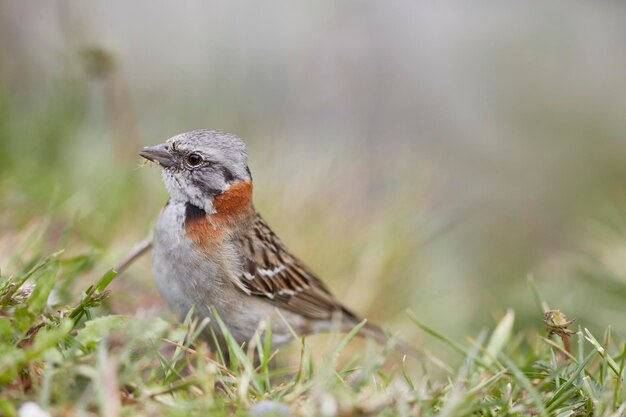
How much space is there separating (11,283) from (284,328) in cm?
159

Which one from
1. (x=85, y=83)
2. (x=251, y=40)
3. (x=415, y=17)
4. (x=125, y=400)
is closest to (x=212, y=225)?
(x=125, y=400)

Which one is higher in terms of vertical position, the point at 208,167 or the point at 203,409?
the point at 208,167

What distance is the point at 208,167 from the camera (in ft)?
→ 13.4

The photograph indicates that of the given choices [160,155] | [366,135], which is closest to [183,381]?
[160,155]

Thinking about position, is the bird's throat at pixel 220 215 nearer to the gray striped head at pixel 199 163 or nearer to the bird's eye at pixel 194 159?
the gray striped head at pixel 199 163

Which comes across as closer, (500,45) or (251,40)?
(251,40)

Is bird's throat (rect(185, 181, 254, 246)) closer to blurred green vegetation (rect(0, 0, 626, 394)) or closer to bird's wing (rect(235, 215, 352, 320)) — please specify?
bird's wing (rect(235, 215, 352, 320))

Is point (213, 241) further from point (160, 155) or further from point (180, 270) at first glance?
point (160, 155)

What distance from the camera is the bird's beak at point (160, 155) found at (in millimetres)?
4023

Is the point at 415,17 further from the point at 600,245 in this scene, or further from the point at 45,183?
the point at 45,183

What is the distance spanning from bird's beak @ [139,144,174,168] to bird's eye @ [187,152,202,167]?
8cm

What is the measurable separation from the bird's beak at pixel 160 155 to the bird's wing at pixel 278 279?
1.65 ft

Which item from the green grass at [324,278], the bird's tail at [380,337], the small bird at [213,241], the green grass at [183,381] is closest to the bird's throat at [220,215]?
the small bird at [213,241]

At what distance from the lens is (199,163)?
13.3 ft
